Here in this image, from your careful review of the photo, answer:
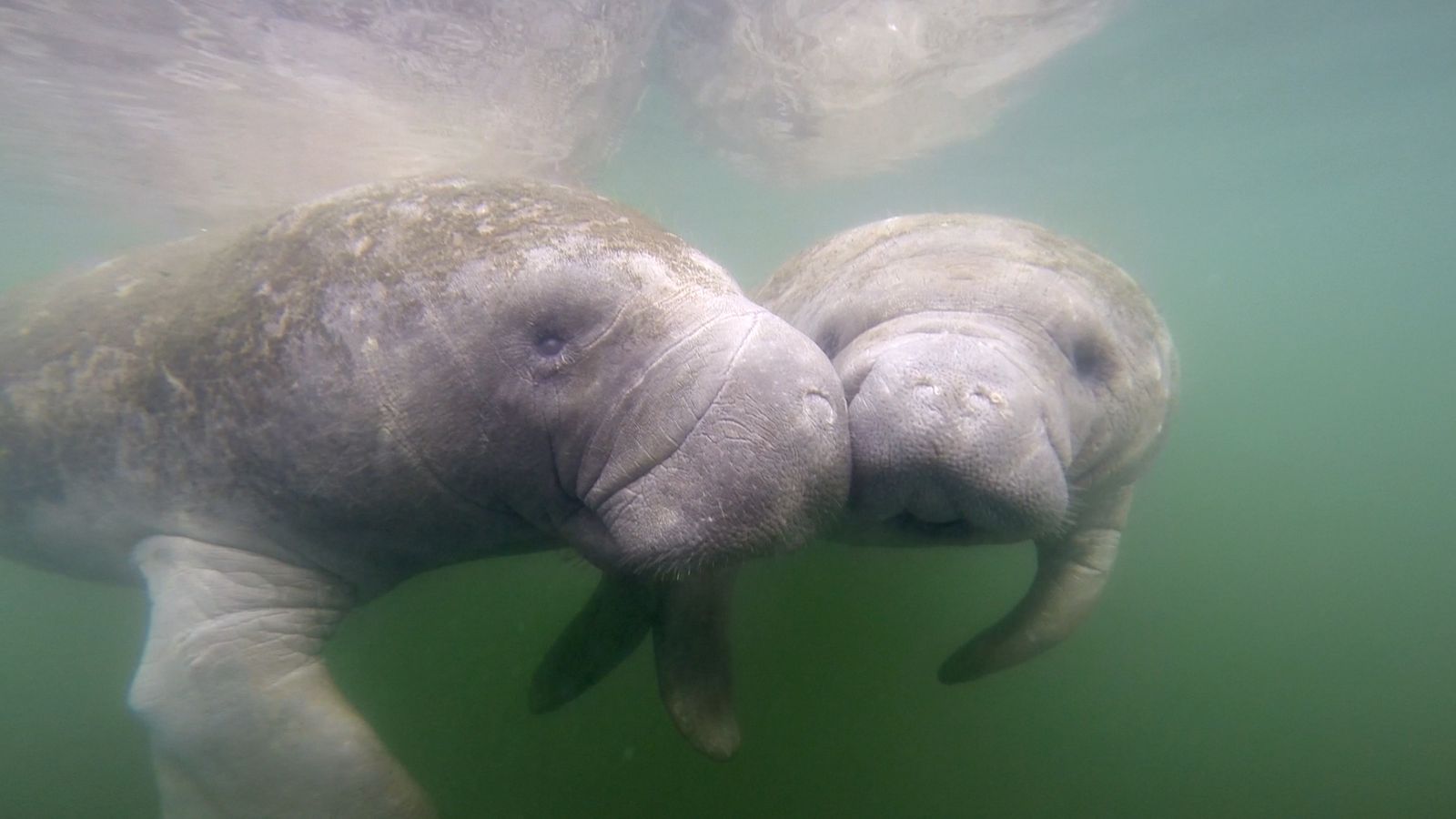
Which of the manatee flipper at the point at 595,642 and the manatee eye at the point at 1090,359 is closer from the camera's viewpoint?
the manatee eye at the point at 1090,359

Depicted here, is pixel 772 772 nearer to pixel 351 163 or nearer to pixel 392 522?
pixel 392 522

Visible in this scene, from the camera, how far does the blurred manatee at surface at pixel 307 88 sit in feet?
30.6

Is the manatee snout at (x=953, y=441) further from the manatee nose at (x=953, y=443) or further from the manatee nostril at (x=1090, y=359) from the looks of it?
the manatee nostril at (x=1090, y=359)

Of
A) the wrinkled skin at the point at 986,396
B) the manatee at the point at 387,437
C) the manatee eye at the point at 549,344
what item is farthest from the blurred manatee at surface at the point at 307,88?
the manatee eye at the point at 549,344

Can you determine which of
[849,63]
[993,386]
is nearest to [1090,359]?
[993,386]

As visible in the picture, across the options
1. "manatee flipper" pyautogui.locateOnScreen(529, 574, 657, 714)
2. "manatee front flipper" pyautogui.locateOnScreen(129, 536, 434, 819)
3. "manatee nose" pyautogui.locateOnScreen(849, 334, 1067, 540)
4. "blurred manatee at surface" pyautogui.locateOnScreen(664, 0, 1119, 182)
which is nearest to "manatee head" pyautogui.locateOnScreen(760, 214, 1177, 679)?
"manatee nose" pyautogui.locateOnScreen(849, 334, 1067, 540)

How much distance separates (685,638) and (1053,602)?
2.31 metres

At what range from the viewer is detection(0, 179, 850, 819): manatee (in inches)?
88.4

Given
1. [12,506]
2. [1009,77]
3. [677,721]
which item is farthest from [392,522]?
[1009,77]

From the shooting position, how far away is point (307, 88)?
11.2 metres

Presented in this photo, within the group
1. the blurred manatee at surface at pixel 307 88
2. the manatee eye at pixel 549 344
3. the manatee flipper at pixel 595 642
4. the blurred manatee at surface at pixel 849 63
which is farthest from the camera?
the blurred manatee at surface at pixel 849 63

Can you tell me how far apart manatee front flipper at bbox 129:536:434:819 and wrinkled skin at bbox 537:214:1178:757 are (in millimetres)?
1325

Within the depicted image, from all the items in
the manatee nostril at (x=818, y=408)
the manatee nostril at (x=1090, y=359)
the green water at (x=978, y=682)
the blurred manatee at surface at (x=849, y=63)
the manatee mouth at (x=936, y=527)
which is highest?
the blurred manatee at surface at (x=849, y=63)

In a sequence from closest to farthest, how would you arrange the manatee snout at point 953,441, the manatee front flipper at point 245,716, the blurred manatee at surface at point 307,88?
the manatee snout at point 953,441 → the manatee front flipper at point 245,716 → the blurred manatee at surface at point 307,88
